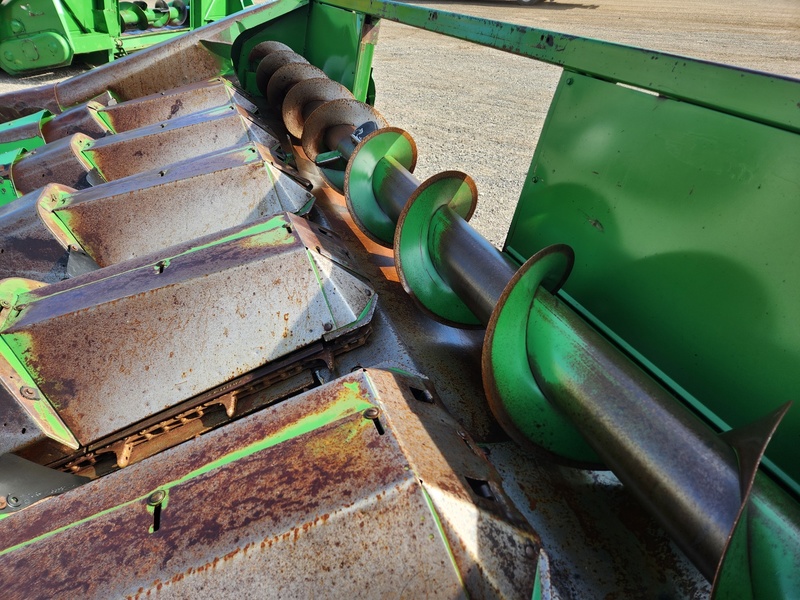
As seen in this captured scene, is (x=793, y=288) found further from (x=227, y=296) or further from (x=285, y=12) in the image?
(x=285, y=12)

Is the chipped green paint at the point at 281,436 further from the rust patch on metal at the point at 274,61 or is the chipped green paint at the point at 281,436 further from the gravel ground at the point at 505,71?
the rust patch on metal at the point at 274,61

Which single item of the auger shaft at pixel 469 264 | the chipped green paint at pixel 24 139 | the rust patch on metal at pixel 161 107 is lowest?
the chipped green paint at pixel 24 139

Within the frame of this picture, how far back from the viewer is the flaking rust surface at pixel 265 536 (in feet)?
2.76

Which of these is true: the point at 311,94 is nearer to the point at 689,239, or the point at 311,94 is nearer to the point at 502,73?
the point at 689,239

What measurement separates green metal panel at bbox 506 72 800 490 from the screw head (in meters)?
0.74

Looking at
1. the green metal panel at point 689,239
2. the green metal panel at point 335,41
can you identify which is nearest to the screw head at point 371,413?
the green metal panel at point 689,239

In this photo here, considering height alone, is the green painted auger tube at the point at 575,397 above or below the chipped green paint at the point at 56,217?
above

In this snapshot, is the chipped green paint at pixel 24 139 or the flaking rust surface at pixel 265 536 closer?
the flaking rust surface at pixel 265 536

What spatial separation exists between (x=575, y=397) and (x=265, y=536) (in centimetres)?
72

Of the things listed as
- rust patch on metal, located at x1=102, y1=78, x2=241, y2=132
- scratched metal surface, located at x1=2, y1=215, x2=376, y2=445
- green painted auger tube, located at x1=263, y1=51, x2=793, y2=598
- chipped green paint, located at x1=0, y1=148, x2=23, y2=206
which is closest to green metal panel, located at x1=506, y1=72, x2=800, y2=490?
green painted auger tube, located at x1=263, y1=51, x2=793, y2=598

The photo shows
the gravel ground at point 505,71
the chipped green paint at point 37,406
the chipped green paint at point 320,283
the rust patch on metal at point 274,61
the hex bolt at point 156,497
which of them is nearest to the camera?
the hex bolt at point 156,497

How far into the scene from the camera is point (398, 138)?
7.50 feet

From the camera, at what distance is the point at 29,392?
1312mm

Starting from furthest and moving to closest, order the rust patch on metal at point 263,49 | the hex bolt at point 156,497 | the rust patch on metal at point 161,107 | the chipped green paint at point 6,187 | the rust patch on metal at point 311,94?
the rust patch on metal at point 263,49, the rust patch on metal at point 161,107, the rust patch on metal at point 311,94, the chipped green paint at point 6,187, the hex bolt at point 156,497
